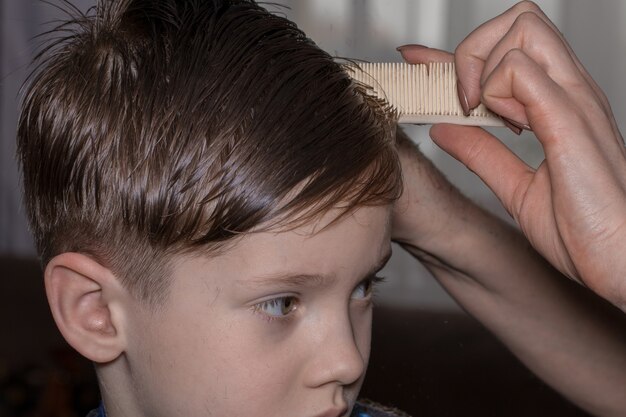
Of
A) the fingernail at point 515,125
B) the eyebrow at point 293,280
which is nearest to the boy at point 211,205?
the eyebrow at point 293,280

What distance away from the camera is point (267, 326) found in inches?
33.3

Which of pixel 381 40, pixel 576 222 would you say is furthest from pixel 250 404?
pixel 381 40

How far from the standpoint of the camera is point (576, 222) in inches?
33.7

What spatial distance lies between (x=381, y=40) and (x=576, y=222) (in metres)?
0.77

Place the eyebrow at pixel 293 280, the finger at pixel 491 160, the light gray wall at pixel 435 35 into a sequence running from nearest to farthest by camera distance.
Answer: the eyebrow at pixel 293 280, the finger at pixel 491 160, the light gray wall at pixel 435 35

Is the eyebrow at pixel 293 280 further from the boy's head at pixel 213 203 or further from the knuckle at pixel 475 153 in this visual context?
→ the knuckle at pixel 475 153

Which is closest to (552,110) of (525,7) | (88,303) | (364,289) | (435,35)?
(525,7)

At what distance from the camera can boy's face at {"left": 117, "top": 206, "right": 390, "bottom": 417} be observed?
2.74ft

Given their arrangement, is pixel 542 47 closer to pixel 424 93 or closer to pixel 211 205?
pixel 424 93

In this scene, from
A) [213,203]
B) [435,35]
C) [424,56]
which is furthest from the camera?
[435,35]

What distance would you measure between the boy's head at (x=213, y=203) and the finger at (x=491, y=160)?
9 centimetres

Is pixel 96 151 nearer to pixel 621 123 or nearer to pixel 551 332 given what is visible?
pixel 551 332

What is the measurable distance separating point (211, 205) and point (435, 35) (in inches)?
35.4

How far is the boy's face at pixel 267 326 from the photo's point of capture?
0.83 metres
